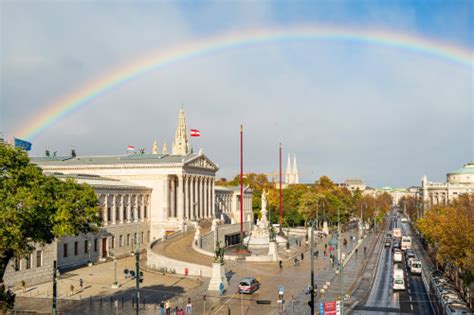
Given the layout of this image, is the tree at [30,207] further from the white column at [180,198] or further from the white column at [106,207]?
the white column at [180,198]

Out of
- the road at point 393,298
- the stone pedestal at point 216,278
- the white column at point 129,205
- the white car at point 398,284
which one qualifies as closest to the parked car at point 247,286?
the stone pedestal at point 216,278

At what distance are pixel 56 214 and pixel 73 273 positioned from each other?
113 feet

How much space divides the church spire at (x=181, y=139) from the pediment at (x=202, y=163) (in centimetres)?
6716

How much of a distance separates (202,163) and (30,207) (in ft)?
287

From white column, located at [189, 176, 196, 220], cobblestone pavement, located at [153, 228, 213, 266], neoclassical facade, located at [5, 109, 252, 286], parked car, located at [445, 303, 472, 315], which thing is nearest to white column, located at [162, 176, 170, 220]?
neoclassical facade, located at [5, 109, 252, 286]

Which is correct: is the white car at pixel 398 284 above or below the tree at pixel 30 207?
below

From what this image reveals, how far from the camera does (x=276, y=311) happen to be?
43531mm

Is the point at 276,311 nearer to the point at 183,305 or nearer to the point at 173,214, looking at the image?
the point at 183,305

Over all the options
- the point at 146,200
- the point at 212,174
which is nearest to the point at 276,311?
the point at 146,200

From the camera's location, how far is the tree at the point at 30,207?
30.1 metres

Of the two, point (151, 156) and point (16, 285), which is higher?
point (151, 156)

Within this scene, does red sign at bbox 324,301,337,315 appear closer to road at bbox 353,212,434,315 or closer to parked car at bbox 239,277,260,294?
road at bbox 353,212,434,315

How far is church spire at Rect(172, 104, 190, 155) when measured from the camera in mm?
191500

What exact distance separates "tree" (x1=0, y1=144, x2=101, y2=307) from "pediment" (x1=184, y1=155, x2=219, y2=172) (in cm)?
7193
